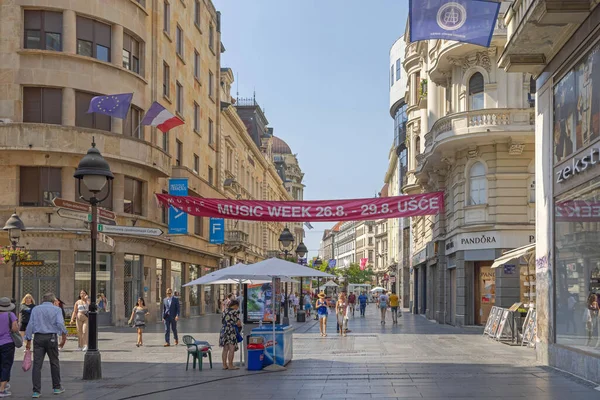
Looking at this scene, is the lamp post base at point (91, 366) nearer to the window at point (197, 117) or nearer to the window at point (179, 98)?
the window at point (179, 98)

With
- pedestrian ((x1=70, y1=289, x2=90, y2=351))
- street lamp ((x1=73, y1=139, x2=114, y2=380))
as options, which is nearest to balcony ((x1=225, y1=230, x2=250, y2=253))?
pedestrian ((x1=70, y1=289, x2=90, y2=351))

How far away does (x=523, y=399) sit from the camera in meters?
12.8

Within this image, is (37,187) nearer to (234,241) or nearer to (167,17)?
(167,17)

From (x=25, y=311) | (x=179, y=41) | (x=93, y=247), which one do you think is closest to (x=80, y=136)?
(x=25, y=311)

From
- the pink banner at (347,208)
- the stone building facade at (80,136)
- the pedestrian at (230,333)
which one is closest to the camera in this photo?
the pedestrian at (230,333)

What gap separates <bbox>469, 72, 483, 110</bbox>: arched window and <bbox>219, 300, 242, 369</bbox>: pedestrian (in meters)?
17.5

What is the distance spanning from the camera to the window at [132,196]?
120 ft

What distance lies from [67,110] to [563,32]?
2276cm

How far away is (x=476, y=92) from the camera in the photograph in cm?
3284

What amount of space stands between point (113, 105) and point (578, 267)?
806 inches

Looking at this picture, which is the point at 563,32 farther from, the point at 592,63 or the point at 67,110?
the point at 67,110

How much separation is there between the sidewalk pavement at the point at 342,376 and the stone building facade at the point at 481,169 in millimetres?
7601

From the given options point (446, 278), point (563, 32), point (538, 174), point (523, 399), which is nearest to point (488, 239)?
point (446, 278)

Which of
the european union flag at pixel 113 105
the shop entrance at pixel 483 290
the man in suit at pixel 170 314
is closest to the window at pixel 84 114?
the european union flag at pixel 113 105
